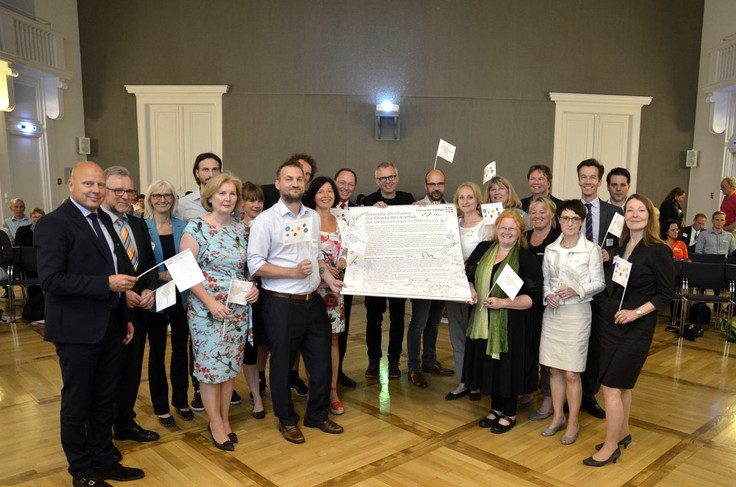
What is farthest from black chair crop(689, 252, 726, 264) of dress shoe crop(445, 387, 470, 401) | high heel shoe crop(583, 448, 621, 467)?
→ high heel shoe crop(583, 448, 621, 467)

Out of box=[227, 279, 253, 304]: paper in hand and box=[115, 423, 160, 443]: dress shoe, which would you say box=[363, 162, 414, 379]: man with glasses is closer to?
box=[227, 279, 253, 304]: paper in hand

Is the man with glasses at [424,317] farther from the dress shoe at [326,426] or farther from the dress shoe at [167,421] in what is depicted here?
the dress shoe at [167,421]

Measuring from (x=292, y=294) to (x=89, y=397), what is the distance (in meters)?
1.13

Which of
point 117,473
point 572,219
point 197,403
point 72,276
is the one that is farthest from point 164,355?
point 572,219

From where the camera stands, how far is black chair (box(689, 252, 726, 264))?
21.6 feet

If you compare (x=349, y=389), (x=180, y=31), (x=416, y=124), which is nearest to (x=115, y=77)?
(x=180, y=31)

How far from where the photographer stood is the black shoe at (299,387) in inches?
155

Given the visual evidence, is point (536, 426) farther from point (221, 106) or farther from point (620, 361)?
point (221, 106)

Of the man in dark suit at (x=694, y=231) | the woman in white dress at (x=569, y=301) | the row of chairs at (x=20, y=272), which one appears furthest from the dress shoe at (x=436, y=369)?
the man in dark suit at (x=694, y=231)

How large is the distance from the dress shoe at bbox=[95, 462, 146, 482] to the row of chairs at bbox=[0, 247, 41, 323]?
424cm

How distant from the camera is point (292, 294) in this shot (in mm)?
3043

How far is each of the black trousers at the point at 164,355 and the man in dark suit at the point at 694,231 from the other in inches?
292

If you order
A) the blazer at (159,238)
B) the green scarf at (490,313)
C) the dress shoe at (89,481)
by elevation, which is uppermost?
the blazer at (159,238)

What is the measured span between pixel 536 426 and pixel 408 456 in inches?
37.9
